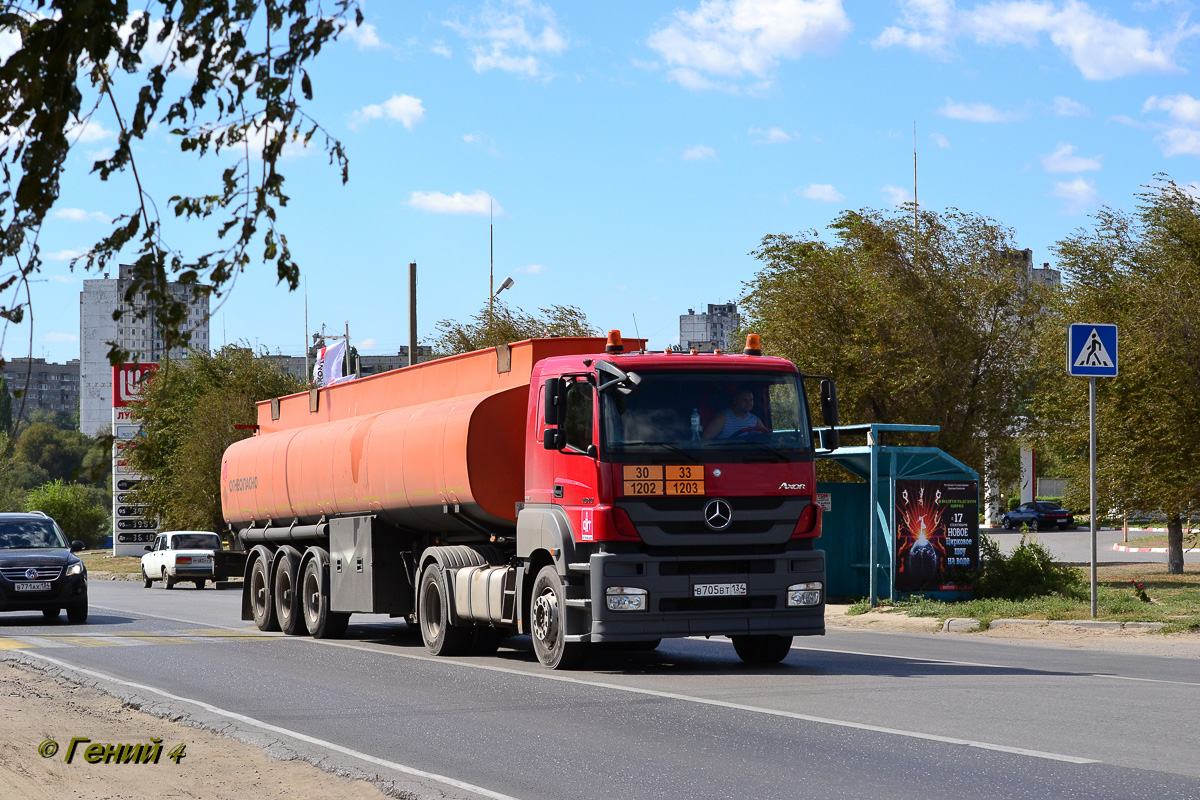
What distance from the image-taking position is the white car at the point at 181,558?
4134 centimetres

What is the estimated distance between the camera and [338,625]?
1950 centimetres

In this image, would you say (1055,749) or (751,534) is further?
(751,534)

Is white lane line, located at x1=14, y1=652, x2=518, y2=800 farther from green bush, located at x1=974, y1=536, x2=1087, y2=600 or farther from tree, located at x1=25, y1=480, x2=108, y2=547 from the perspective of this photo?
tree, located at x1=25, y1=480, x2=108, y2=547

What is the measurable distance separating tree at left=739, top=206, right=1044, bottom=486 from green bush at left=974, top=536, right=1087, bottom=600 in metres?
8.31

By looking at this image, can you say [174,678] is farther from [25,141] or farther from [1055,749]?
[25,141]

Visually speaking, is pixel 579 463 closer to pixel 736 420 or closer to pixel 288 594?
pixel 736 420

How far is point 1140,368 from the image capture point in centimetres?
2662

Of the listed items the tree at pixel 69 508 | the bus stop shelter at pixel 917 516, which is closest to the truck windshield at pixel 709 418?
the bus stop shelter at pixel 917 516

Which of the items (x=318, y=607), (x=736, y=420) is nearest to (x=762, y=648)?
(x=736, y=420)

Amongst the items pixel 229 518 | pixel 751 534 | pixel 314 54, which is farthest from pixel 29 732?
pixel 229 518

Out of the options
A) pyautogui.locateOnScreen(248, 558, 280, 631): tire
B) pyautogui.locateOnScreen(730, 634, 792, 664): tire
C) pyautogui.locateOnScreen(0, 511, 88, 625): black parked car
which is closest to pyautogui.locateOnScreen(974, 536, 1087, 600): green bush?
pyautogui.locateOnScreen(730, 634, 792, 664): tire

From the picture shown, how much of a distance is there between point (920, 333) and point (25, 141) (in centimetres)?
2752

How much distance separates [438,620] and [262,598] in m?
6.40

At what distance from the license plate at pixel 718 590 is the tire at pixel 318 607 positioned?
772 cm
